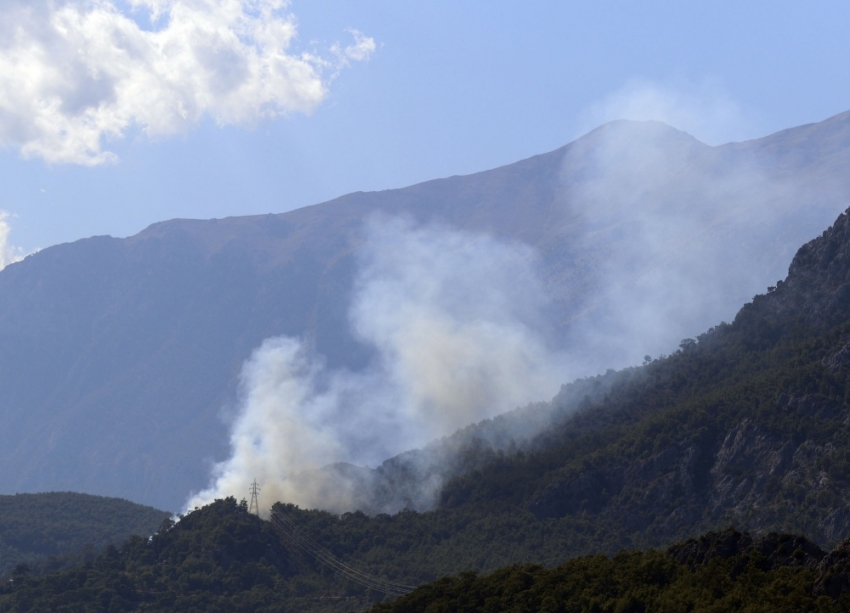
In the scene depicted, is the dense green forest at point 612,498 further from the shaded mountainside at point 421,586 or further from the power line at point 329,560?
the power line at point 329,560

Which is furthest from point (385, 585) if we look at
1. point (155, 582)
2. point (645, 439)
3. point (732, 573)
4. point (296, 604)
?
point (732, 573)

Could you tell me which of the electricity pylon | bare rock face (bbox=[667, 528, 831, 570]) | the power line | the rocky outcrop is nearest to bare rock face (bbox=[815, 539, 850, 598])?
bare rock face (bbox=[667, 528, 831, 570])

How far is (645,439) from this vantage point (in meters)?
167

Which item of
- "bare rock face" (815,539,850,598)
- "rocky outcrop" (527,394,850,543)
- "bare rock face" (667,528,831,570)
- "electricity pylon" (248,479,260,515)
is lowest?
"bare rock face" (815,539,850,598)

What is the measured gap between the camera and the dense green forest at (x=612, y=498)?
148250 mm

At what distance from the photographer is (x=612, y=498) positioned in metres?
164

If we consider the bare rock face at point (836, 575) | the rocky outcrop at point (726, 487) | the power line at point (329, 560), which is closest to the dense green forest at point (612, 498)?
the rocky outcrop at point (726, 487)

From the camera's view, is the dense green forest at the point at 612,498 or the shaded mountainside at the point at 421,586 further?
the dense green forest at the point at 612,498

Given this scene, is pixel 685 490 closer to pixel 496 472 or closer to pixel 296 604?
pixel 496 472

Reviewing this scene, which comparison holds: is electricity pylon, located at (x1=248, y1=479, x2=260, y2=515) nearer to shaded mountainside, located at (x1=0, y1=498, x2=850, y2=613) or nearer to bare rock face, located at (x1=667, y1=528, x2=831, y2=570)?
shaded mountainside, located at (x1=0, y1=498, x2=850, y2=613)

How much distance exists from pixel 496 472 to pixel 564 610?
8744 cm

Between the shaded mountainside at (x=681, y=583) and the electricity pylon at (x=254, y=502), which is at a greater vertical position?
the electricity pylon at (x=254, y=502)

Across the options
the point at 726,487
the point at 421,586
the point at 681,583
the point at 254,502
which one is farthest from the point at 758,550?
the point at 254,502

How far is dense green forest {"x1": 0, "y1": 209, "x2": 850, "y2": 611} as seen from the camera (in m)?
148
